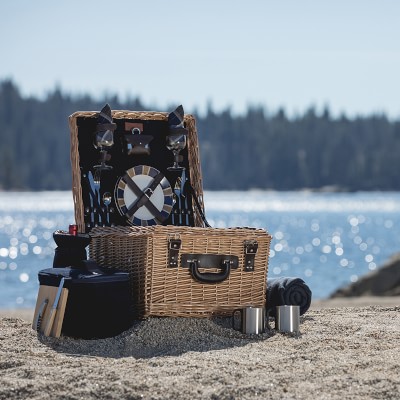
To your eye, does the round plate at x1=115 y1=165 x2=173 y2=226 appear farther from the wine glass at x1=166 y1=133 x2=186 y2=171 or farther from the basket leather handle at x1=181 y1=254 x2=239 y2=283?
the basket leather handle at x1=181 y1=254 x2=239 y2=283

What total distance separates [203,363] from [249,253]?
4.85 feet

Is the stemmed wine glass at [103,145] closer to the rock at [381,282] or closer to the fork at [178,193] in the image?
the fork at [178,193]

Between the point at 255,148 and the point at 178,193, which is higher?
the point at 255,148

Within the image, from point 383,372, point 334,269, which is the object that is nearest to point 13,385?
point 383,372

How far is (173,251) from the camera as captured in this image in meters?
5.71

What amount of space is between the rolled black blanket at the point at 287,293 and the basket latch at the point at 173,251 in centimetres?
86

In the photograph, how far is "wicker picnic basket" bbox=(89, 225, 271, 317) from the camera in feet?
18.7

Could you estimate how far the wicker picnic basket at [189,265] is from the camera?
225 inches

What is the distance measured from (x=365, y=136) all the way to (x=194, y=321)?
5018 inches

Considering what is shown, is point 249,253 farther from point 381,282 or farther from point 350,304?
point 381,282

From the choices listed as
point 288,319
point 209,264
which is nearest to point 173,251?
point 209,264

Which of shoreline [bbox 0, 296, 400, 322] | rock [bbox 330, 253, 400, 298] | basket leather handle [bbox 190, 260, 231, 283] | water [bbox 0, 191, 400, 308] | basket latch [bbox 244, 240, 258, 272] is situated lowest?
water [bbox 0, 191, 400, 308]

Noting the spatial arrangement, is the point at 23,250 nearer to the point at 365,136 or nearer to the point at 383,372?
the point at 383,372

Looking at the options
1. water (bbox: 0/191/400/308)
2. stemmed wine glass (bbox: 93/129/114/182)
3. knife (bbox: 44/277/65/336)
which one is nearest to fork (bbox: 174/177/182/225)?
stemmed wine glass (bbox: 93/129/114/182)
